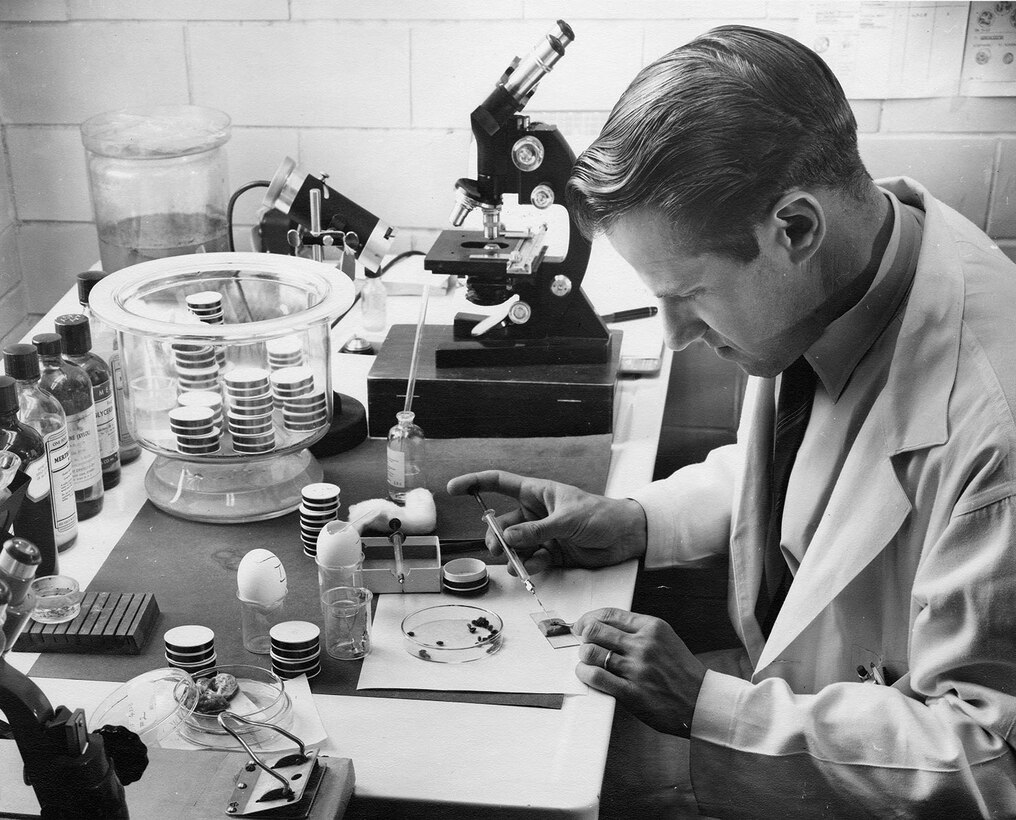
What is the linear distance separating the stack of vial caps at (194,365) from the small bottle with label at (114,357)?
89 millimetres

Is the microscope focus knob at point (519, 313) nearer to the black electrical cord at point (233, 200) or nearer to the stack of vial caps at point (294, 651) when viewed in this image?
the stack of vial caps at point (294, 651)

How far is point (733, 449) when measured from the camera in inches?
70.2

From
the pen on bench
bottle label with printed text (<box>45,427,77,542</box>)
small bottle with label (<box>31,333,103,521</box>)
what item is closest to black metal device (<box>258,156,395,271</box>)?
the pen on bench

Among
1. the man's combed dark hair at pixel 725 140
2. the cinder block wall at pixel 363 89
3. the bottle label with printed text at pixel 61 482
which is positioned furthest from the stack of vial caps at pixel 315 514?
the cinder block wall at pixel 363 89

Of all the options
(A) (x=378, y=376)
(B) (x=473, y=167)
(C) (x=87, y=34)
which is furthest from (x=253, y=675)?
(C) (x=87, y=34)

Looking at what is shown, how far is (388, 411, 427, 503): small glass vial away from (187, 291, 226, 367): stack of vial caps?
1.02ft

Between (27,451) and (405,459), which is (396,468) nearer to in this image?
(405,459)

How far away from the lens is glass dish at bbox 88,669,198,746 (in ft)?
3.96

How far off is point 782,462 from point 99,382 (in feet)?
3.26

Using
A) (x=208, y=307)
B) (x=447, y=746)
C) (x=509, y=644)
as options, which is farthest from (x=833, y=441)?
(x=208, y=307)

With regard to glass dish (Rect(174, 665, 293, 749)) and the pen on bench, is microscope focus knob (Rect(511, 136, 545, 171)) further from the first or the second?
glass dish (Rect(174, 665, 293, 749))

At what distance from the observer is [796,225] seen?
1278 mm

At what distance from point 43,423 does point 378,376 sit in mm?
582

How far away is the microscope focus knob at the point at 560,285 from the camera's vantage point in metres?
1.97
